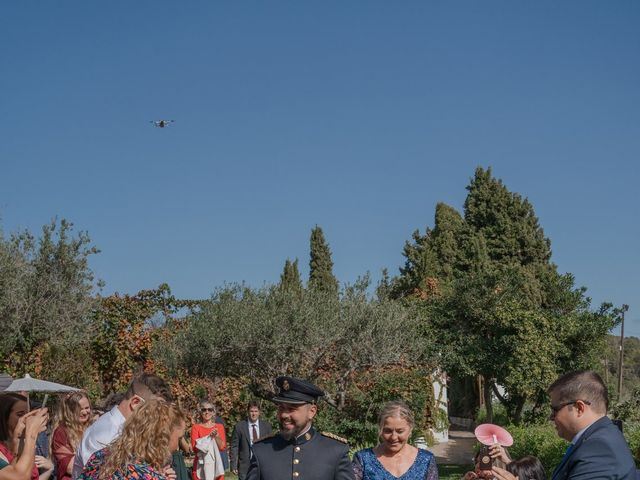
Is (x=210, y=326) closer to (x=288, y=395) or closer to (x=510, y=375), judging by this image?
(x=510, y=375)

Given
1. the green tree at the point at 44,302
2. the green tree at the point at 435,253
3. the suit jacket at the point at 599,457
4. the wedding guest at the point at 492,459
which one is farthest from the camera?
the green tree at the point at 435,253

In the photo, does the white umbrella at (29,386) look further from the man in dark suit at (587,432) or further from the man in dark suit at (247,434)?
the man in dark suit at (587,432)

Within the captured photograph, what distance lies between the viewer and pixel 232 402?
1989 cm

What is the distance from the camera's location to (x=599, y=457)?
3.55 meters

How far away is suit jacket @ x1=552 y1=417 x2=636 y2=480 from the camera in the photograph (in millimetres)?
3541

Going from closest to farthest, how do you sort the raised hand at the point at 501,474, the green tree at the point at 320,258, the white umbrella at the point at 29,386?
the raised hand at the point at 501,474
the white umbrella at the point at 29,386
the green tree at the point at 320,258

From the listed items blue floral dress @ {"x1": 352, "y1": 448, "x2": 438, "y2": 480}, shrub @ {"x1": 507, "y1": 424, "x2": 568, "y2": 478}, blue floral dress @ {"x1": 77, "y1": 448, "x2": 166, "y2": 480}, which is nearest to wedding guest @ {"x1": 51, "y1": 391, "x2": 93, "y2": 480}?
blue floral dress @ {"x1": 352, "y1": 448, "x2": 438, "y2": 480}

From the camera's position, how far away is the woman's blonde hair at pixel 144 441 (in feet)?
13.1

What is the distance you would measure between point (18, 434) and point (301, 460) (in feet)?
5.95

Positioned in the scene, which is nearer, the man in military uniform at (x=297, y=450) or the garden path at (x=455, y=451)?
the man in military uniform at (x=297, y=450)

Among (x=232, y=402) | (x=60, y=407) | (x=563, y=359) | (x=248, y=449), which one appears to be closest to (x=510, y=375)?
(x=563, y=359)

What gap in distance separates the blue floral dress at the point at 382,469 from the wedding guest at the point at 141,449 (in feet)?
5.82

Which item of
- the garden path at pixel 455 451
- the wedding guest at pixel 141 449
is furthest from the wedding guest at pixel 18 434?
the garden path at pixel 455 451

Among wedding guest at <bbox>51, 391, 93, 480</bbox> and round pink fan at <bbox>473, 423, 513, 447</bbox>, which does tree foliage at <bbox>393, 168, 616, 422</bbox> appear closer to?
wedding guest at <bbox>51, 391, 93, 480</bbox>
